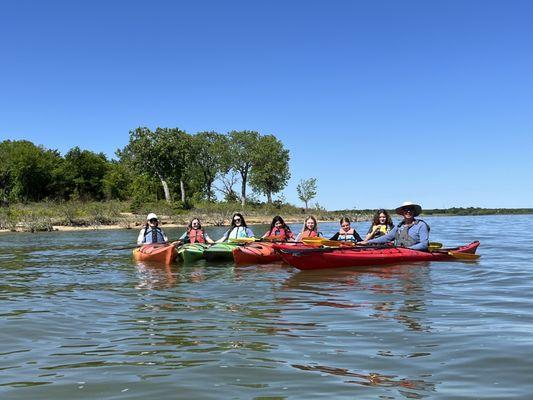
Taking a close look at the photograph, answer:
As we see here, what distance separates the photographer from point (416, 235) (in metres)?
12.7

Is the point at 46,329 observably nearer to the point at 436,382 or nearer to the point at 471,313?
the point at 436,382

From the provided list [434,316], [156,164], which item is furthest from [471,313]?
[156,164]

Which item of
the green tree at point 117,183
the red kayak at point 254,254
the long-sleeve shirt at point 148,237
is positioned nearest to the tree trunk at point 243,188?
the green tree at point 117,183

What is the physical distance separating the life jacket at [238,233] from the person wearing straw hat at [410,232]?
3721 mm

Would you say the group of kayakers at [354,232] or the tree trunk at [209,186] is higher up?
the tree trunk at [209,186]

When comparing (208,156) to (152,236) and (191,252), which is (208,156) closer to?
(152,236)

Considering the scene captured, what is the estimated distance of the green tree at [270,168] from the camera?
60375 mm

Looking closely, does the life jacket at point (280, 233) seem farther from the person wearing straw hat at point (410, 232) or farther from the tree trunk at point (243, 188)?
the tree trunk at point (243, 188)

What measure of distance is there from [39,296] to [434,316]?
5.78m

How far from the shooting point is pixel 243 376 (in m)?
4.06

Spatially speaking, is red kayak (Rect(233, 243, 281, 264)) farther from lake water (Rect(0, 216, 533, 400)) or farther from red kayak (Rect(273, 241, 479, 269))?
lake water (Rect(0, 216, 533, 400))

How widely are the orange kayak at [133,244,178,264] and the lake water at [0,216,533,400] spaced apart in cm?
313

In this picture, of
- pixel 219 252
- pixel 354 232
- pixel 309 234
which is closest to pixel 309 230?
pixel 309 234

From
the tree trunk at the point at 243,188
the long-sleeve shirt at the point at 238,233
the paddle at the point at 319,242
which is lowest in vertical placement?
the paddle at the point at 319,242
